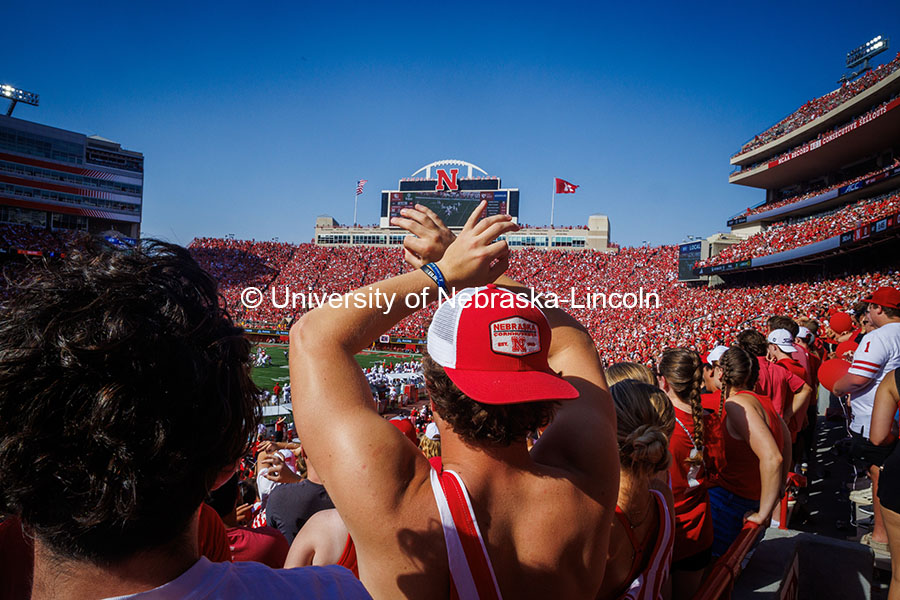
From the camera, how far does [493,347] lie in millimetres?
1341

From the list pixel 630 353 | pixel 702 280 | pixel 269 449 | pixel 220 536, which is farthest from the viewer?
pixel 702 280

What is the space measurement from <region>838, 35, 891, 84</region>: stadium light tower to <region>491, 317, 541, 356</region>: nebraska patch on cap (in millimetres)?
60585

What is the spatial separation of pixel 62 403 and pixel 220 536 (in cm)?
115

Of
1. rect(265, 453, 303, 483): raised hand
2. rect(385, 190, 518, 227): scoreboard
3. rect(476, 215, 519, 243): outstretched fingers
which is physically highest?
rect(385, 190, 518, 227): scoreboard

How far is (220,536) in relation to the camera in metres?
1.68

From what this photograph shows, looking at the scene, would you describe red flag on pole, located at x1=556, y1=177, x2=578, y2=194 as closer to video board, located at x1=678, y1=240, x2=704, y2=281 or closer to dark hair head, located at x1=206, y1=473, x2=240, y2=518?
video board, located at x1=678, y1=240, x2=704, y2=281

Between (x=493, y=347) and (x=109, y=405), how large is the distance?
0.86 meters

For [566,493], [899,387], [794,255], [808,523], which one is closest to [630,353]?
[794,255]

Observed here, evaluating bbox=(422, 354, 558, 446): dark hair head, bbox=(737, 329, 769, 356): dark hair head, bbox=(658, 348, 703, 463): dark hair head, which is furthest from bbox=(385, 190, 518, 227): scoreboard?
bbox=(422, 354, 558, 446): dark hair head

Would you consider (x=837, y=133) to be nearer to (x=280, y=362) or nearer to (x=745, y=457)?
(x=280, y=362)

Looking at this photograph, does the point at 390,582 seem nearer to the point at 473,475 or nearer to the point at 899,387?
the point at 473,475

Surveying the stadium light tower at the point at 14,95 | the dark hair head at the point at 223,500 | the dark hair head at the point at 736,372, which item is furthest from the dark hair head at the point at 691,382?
the stadium light tower at the point at 14,95

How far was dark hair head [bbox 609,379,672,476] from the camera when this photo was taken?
6.40 ft

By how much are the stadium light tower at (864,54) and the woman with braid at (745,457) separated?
5809 centimetres
